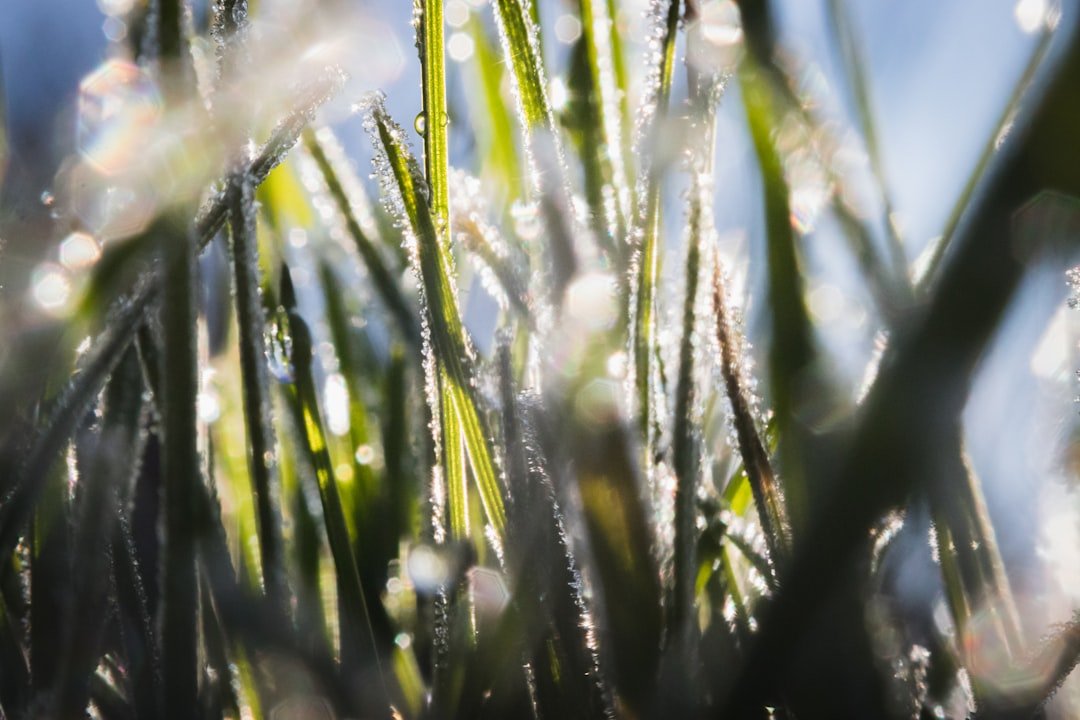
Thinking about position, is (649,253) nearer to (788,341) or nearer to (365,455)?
(788,341)

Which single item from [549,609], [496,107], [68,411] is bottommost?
[549,609]

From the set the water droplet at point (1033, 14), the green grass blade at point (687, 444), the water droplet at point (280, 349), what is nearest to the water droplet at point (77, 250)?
the water droplet at point (280, 349)

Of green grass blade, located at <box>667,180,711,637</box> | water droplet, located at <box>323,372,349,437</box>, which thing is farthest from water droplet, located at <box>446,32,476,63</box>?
green grass blade, located at <box>667,180,711,637</box>

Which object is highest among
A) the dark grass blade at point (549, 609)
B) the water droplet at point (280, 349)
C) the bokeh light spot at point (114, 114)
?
the bokeh light spot at point (114, 114)

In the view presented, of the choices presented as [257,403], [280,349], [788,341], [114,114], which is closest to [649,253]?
[788,341]

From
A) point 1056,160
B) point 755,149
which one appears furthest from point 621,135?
point 1056,160

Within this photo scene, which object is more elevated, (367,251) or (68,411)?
(367,251)

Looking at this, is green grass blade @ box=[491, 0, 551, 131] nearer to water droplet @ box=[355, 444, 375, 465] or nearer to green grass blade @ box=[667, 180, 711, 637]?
green grass blade @ box=[667, 180, 711, 637]

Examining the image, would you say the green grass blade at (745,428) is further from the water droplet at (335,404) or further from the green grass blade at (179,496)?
the water droplet at (335,404)

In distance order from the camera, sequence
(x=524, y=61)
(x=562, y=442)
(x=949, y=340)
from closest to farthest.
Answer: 1. (x=949, y=340)
2. (x=562, y=442)
3. (x=524, y=61)
